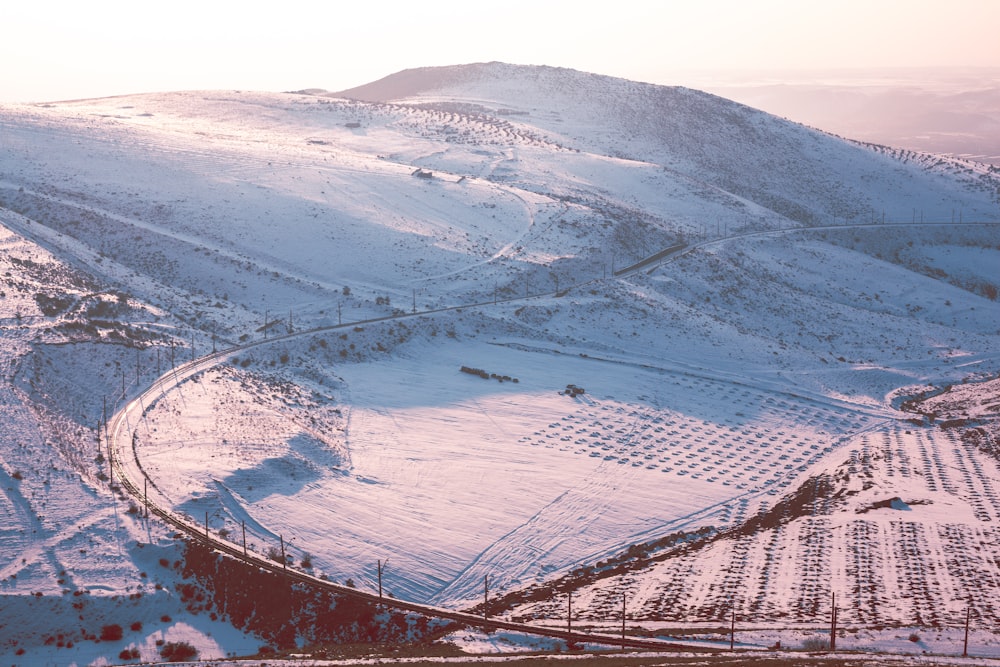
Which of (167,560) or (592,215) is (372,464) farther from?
(592,215)

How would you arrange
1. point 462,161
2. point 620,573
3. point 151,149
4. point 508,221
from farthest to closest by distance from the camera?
point 462,161 → point 151,149 → point 508,221 → point 620,573

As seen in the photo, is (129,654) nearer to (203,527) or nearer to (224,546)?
(224,546)

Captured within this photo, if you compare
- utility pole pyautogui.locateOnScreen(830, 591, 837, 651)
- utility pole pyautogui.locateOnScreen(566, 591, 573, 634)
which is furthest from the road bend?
utility pole pyautogui.locateOnScreen(830, 591, 837, 651)

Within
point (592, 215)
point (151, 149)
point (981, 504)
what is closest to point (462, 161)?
point (592, 215)

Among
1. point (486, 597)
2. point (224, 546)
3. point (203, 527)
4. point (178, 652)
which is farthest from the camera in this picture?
point (203, 527)

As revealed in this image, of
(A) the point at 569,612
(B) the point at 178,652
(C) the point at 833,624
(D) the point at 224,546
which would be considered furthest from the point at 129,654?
(C) the point at 833,624

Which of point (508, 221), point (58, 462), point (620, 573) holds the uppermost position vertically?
point (508, 221)

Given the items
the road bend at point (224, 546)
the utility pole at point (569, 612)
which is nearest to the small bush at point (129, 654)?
the road bend at point (224, 546)
